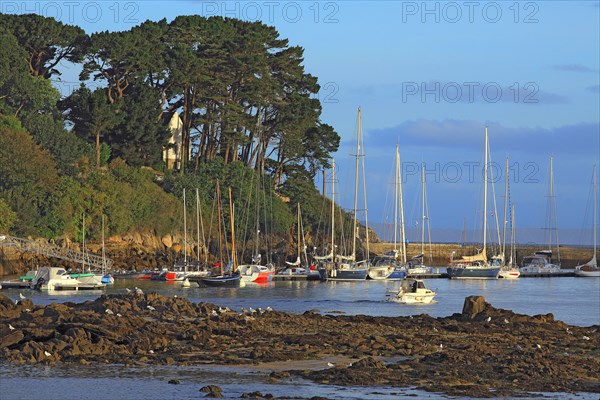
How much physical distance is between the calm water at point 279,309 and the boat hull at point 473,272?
0.88m

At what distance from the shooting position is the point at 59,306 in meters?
44.7

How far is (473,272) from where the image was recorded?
99.3 meters

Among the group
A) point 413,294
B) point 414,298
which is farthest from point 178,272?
point 413,294

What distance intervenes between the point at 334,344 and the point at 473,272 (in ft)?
203

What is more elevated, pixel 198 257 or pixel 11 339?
pixel 198 257

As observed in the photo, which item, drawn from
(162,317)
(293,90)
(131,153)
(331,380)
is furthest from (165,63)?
(331,380)

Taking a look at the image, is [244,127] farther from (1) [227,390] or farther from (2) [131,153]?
(1) [227,390]

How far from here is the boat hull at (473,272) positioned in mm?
98375

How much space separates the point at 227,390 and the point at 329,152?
3344 inches

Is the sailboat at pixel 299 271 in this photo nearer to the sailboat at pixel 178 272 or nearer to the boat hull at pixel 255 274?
the boat hull at pixel 255 274

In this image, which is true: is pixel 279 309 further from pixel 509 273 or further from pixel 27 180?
pixel 509 273

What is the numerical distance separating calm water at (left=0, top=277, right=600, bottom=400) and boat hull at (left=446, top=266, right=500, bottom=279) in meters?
0.88

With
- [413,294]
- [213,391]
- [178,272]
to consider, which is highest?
[178,272]

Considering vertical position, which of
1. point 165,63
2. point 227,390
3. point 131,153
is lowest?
point 227,390
